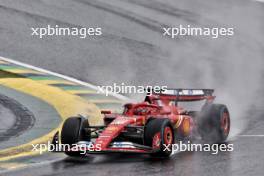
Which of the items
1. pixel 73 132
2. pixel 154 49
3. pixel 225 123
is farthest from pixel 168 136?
pixel 154 49

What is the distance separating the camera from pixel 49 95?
16.2 m

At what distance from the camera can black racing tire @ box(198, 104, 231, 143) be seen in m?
12.7

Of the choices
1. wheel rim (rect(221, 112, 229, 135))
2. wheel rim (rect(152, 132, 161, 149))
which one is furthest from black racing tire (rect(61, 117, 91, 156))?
wheel rim (rect(221, 112, 229, 135))

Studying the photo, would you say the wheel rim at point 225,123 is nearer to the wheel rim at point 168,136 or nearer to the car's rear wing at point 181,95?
the car's rear wing at point 181,95

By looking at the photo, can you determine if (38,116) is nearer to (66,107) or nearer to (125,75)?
(66,107)

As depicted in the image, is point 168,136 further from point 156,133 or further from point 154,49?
point 154,49

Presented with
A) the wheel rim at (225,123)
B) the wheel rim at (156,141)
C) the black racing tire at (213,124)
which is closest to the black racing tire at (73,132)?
the wheel rim at (156,141)

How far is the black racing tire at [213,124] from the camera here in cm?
1268

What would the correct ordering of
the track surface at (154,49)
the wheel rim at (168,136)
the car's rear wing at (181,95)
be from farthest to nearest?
1. the track surface at (154,49)
2. the car's rear wing at (181,95)
3. the wheel rim at (168,136)

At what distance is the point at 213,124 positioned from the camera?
12664mm

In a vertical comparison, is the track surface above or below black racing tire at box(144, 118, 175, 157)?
above

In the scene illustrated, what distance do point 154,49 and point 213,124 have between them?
30.8 ft

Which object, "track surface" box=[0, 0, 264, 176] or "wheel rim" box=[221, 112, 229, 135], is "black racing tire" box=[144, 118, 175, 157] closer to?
"track surface" box=[0, 0, 264, 176]

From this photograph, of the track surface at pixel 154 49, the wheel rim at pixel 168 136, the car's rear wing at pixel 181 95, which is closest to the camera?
the wheel rim at pixel 168 136
